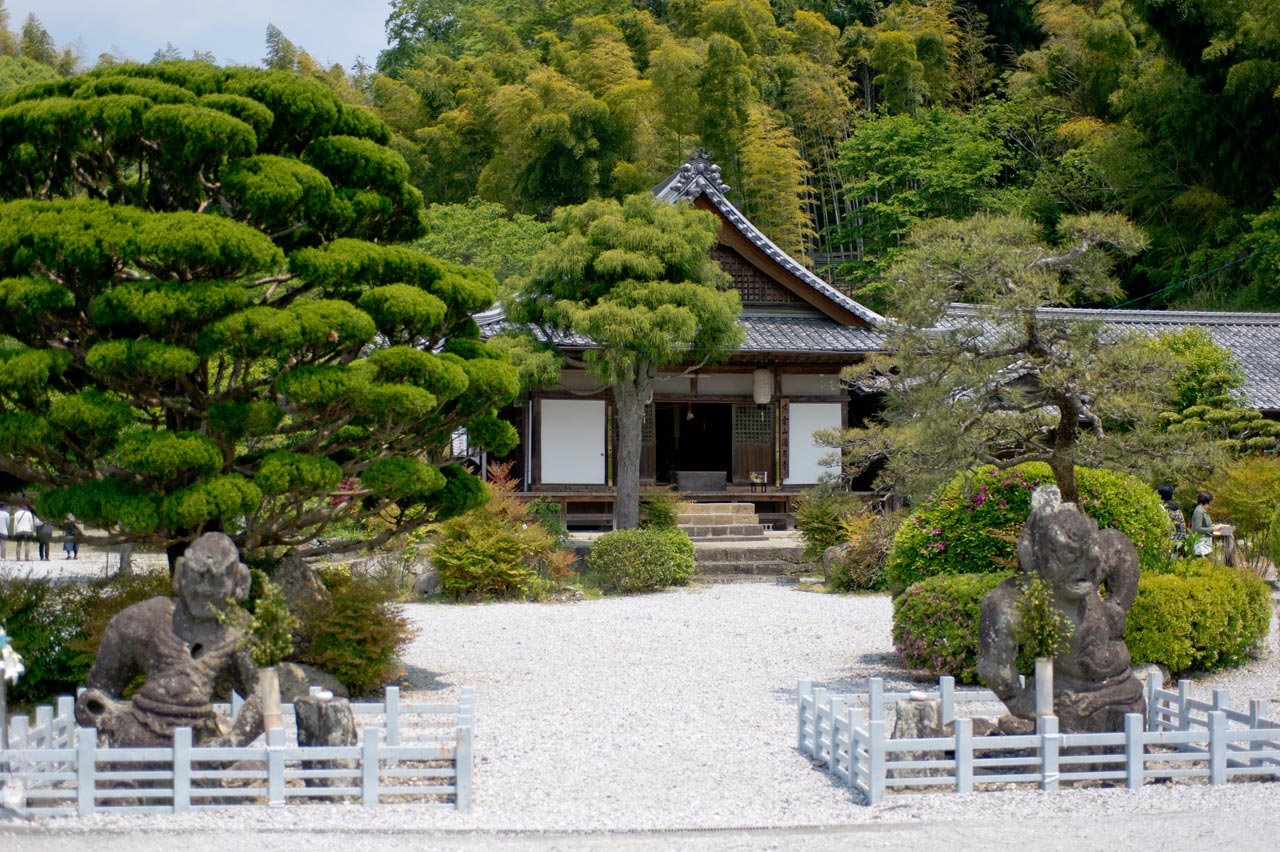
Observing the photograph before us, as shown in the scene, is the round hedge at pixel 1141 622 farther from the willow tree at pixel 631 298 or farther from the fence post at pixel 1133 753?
the willow tree at pixel 631 298

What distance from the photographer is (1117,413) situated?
8305mm

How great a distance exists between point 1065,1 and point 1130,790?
37308 millimetres

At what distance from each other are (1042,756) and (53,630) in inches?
252

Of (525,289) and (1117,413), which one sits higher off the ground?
(525,289)

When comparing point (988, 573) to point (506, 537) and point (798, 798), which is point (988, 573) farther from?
point (506, 537)

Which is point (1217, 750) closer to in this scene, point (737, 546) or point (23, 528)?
point (737, 546)

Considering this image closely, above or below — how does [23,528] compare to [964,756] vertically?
above

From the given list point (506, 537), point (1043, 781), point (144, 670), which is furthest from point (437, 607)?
point (1043, 781)

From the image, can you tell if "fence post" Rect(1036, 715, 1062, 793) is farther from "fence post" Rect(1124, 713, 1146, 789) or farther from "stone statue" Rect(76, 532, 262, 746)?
"stone statue" Rect(76, 532, 262, 746)

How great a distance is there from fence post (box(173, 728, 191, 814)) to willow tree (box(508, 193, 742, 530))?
10119mm

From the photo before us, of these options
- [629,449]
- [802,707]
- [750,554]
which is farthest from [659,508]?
[802,707]

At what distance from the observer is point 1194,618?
9547mm

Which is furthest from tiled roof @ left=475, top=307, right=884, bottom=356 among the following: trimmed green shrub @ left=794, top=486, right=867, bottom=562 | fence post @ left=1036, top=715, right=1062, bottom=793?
fence post @ left=1036, top=715, right=1062, bottom=793

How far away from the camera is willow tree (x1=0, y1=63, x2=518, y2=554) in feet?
26.5
